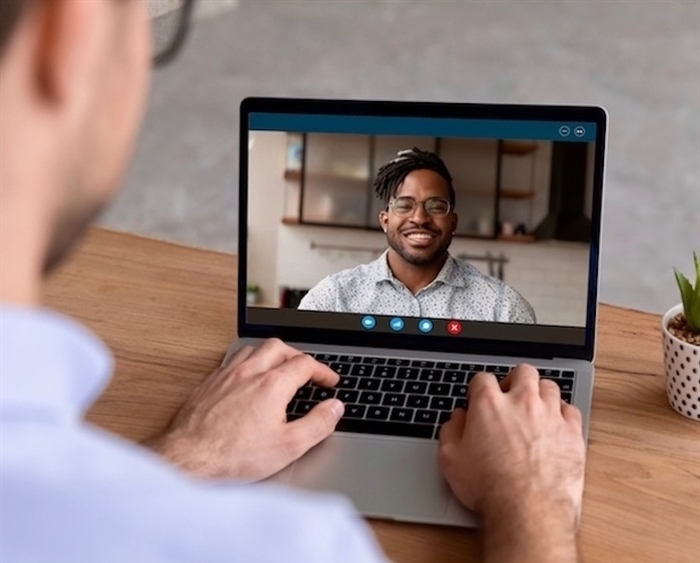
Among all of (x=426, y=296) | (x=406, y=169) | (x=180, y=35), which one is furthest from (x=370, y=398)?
(x=180, y=35)

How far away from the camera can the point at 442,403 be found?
989 mm

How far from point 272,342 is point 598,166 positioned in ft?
1.20

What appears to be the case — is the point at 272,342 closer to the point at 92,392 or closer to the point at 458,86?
the point at 92,392

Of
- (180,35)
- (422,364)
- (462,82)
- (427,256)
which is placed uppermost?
(462,82)

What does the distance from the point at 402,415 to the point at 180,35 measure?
0.53 metres

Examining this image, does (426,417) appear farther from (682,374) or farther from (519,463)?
(682,374)

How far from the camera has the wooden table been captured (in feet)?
2.75

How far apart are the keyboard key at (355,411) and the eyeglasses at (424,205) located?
201 mm

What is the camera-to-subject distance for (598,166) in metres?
1.03

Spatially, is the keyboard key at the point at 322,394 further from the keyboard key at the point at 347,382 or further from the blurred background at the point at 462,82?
the blurred background at the point at 462,82

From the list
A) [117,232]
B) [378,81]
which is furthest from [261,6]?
[117,232]

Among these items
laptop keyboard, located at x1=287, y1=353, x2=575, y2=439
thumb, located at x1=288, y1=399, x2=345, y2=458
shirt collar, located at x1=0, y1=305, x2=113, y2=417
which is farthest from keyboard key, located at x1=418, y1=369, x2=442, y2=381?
shirt collar, located at x1=0, y1=305, x2=113, y2=417

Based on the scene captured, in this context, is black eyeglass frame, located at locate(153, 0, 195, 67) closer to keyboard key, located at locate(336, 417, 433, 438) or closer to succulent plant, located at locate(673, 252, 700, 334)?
keyboard key, located at locate(336, 417, 433, 438)

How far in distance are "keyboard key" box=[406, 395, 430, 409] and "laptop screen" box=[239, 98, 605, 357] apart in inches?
3.5
